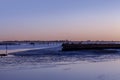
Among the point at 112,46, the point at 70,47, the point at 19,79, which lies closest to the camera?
the point at 19,79

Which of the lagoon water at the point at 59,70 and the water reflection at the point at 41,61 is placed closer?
the lagoon water at the point at 59,70

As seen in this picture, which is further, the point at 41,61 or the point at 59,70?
the point at 41,61

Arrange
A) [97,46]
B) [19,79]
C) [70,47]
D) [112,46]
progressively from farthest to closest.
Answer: [112,46], [97,46], [70,47], [19,79]

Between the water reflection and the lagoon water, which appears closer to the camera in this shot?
the lagoon water

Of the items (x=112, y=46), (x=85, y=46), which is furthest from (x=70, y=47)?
(x=112, y=46)

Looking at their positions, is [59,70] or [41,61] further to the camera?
[41,61]

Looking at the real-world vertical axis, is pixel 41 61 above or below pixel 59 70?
below

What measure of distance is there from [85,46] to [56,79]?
2485 inches

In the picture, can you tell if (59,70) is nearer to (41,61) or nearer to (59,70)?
(59,70)

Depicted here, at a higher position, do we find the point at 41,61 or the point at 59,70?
the point at 59,70

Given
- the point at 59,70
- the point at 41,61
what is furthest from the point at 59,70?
the point at 41,61

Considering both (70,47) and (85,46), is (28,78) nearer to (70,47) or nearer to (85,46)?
(70,47)

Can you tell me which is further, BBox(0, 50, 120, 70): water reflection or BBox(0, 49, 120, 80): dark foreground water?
BBox(0, 50, 120, 70): water reflection

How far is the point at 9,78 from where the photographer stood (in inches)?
778
